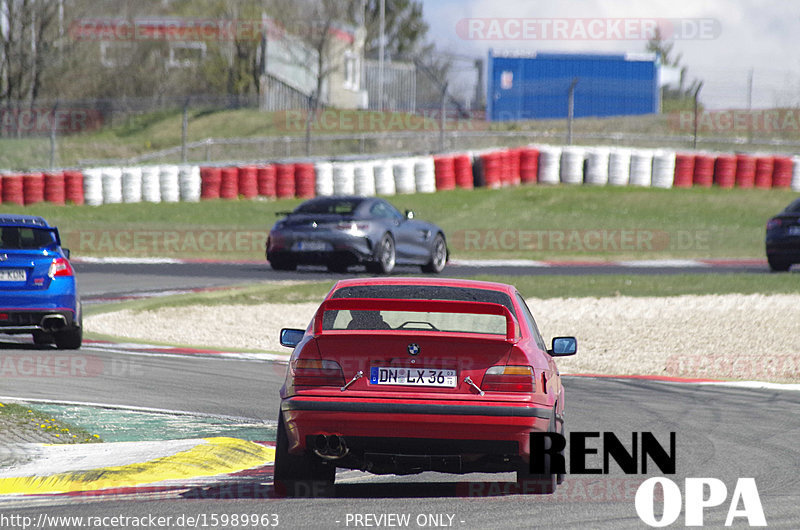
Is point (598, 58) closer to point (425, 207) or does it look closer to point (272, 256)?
point (425, 207)

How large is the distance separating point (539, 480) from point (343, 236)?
13578 millimetres

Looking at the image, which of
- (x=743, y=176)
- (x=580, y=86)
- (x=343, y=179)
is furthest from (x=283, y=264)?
(x=580, y=86)

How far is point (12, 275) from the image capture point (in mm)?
12453

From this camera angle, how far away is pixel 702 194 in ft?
115

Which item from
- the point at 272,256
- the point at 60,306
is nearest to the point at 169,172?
the point at 272,256

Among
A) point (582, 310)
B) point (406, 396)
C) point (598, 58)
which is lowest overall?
point (582, 310)

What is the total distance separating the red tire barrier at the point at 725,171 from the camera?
35594 millimetres

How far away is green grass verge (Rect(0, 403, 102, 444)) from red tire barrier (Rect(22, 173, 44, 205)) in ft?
72.4

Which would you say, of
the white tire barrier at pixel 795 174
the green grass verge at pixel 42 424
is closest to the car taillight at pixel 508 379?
the green grass verge at pixel 42 424

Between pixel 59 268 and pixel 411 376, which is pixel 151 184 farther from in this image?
pixel 411 376

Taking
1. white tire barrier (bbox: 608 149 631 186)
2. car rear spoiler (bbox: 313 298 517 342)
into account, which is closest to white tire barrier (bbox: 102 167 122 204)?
white tire barrier (bbox: 608 149 631 186)

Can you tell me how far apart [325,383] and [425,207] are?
86.9 feet

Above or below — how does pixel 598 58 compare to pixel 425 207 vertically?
above

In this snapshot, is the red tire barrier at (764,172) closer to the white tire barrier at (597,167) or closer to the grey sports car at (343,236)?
the white tire barrier at (597,167)
